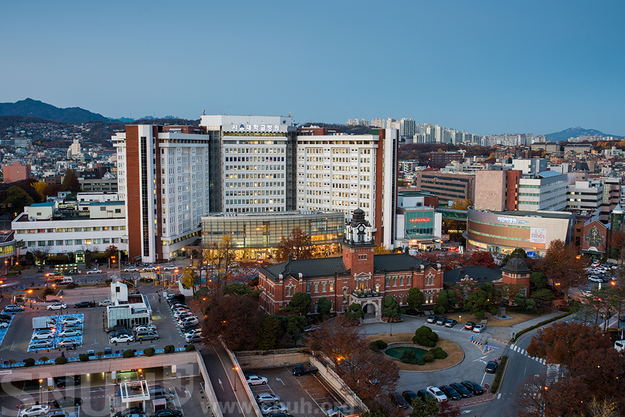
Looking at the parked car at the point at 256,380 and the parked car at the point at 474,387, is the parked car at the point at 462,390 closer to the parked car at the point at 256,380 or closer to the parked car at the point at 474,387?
the parked car at the point at 474,387

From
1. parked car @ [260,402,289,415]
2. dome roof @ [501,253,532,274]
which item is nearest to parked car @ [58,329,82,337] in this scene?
parked car @ [260,402,289,415]

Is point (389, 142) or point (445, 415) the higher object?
point (389, 142)

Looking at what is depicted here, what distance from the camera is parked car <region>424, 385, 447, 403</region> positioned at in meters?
47.1

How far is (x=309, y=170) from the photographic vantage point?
122562mm

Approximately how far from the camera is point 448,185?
169 meters

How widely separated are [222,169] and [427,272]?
58.5m

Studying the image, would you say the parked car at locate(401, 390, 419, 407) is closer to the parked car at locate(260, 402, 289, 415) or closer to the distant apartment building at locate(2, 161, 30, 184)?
the parked car at locate(260, 402, 289, 415)

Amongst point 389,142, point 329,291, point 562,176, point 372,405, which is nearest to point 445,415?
point 372,405

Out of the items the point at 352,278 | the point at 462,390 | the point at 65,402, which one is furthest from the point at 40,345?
→ the point at 462,390

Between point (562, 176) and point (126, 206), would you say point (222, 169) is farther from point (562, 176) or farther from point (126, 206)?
point (562, 176)

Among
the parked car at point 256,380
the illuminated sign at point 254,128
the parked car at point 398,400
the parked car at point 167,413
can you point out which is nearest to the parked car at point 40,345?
the parked car at point 167,413

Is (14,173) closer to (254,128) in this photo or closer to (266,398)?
(254,128)

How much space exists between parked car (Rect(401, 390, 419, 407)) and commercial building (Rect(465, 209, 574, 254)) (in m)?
67.8

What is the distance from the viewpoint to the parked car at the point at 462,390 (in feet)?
159
